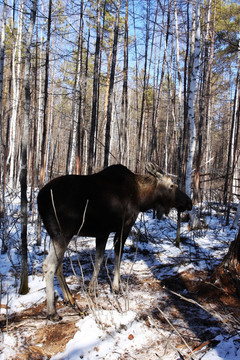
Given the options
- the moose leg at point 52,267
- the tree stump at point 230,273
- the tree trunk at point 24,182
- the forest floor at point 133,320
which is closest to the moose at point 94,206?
the moose leg at point 52,267

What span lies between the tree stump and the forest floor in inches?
6.0

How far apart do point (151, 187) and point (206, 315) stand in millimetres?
2093

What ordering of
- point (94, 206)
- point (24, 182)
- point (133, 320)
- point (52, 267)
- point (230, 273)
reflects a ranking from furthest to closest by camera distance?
point (24, 182)
point (230, 273)
point (94, 206)
point (52, 267)
point (133, 320)

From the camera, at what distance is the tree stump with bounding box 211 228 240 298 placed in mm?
3644

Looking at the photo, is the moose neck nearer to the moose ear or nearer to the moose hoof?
the moose ear

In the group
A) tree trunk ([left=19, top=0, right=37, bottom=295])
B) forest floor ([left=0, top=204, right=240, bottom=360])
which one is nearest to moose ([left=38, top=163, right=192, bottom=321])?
forest floor ([left=0, top=204, right=240, bottom=360])

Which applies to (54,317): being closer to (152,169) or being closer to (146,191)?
(146,191)

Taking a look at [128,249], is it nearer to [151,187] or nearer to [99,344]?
[151,187]

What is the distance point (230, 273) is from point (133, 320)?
1.58m

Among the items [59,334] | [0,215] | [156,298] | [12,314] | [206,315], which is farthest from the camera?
[0,215]

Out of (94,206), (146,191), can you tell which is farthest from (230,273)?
(94,206)

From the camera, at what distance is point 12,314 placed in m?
3.40

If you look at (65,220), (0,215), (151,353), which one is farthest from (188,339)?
(0,215)

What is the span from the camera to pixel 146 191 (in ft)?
14.7
